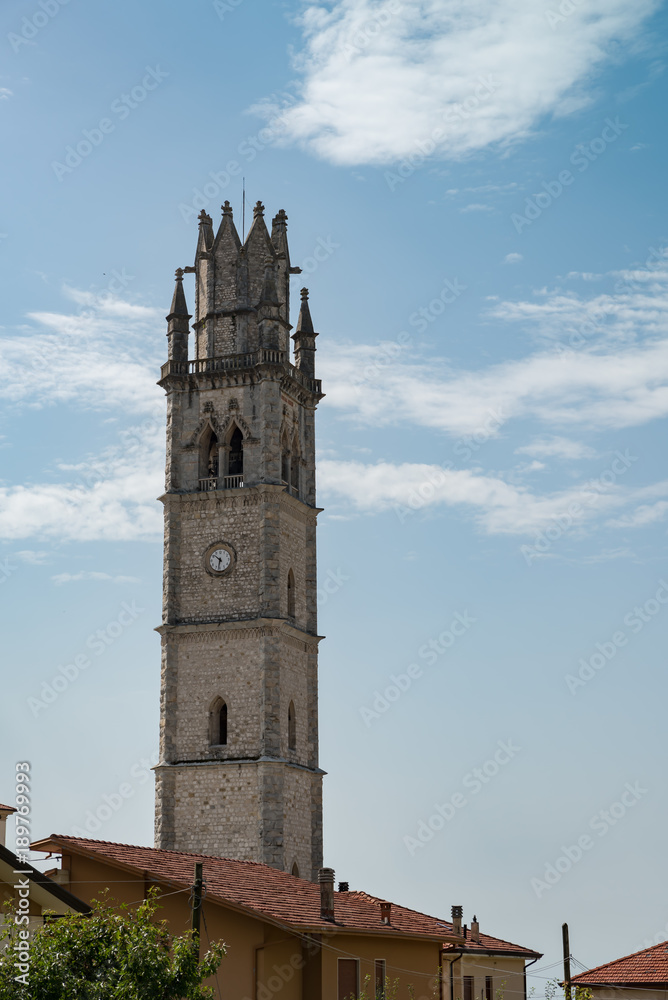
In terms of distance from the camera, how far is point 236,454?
5750cm

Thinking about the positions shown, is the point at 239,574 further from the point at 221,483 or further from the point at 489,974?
the point at 489,974

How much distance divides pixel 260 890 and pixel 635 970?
13.1 meters

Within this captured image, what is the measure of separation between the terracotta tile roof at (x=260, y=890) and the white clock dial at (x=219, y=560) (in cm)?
1854

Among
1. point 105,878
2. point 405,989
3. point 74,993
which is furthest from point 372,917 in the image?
point 74,993

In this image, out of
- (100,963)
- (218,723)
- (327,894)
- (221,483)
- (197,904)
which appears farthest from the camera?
(221,483)

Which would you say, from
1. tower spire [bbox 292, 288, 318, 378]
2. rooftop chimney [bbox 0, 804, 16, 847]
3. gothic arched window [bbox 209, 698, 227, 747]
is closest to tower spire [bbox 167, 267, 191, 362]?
tower spire [bbox 292, 288, 318, 378]

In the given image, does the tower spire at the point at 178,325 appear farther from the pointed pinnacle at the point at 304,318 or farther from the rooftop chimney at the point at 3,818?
the rooftop chimney at the point at 3,818

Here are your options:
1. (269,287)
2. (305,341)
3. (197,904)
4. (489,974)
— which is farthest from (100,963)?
(305,341)

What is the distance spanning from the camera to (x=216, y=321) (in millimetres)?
59250

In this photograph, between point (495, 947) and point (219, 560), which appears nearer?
point (495, 947)

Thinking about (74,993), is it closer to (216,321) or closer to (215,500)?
(215,500)

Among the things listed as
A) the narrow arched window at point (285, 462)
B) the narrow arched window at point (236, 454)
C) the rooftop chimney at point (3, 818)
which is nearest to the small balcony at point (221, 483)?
the narrow arched window at point (236, 454)

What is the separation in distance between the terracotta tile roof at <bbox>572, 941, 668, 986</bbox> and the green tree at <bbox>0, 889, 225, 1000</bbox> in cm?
2047

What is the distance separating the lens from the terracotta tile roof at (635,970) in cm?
Answer: 3966
